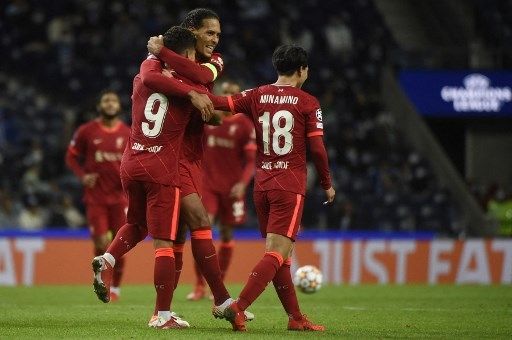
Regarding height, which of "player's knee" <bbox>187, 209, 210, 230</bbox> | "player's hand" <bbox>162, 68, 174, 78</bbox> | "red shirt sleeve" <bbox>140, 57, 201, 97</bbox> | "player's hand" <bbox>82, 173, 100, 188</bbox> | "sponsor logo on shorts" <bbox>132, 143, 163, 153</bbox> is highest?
"player's hand" <bbox>162, 68, 174, 78</bbox>

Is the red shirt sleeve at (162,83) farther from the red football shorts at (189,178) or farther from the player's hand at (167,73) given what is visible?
the red football shorts at (189,178)

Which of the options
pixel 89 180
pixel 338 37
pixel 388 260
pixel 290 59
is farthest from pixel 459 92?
pixel 290 59

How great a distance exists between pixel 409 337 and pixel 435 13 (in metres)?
18.7

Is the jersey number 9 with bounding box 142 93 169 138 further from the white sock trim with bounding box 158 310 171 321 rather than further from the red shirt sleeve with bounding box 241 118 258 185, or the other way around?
the red shirt sleeve with bounding box 241 118 258 185

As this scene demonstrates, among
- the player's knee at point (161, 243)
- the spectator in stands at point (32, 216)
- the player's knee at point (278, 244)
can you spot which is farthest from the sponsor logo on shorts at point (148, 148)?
the spectator in stands at point (32, 216)

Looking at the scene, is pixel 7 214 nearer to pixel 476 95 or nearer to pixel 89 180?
pixel 89 180

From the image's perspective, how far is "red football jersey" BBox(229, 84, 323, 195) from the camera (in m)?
8.33

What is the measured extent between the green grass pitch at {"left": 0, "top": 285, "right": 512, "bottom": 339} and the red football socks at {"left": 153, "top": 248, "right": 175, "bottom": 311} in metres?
0.22

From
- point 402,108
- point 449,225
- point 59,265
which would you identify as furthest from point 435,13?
point 59,265

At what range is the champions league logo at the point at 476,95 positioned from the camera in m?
23.3

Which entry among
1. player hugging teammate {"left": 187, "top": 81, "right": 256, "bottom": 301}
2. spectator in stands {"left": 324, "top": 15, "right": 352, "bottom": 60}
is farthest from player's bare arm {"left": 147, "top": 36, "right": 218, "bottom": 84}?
spectator in stands {"left": 324, "top": 15, "right": 352, "bottom": 60}

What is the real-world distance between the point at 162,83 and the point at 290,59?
0.97 meters

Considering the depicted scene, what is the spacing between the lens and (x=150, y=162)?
8.27m

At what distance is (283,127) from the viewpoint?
8336 millimetres
